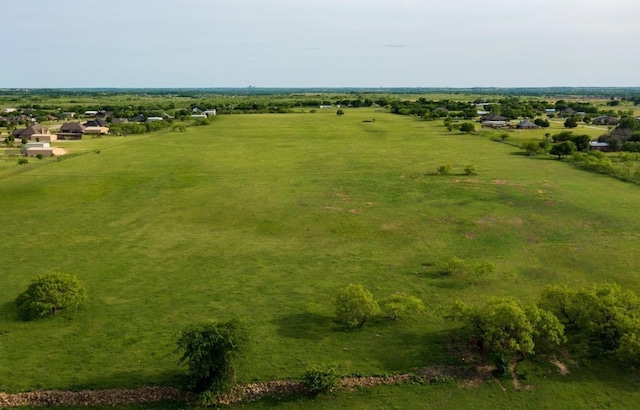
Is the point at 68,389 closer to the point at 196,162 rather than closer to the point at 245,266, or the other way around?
the point at 245,266

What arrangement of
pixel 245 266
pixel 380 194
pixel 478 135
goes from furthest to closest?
pixel 478 135
pixel 380 194
pixel 245 266

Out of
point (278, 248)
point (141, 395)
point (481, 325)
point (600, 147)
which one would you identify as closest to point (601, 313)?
point (481, 325)

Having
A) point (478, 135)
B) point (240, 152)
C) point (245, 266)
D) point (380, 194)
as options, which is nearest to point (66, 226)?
point (245, 266)

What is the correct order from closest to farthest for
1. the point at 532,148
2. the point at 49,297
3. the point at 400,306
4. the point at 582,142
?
the point at 400,306, the point at 49,297, the point at 532,148, the point at 582,142


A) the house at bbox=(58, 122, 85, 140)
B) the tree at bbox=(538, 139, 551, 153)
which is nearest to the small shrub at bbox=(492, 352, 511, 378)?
the tree at bbox=(538, 139, 551, 153)

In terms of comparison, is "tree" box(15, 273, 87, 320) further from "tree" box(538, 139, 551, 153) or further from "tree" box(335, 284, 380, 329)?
"tree" box(538, 139, 551, 153)

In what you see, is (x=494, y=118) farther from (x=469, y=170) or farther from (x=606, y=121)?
(x=469, y=170)
